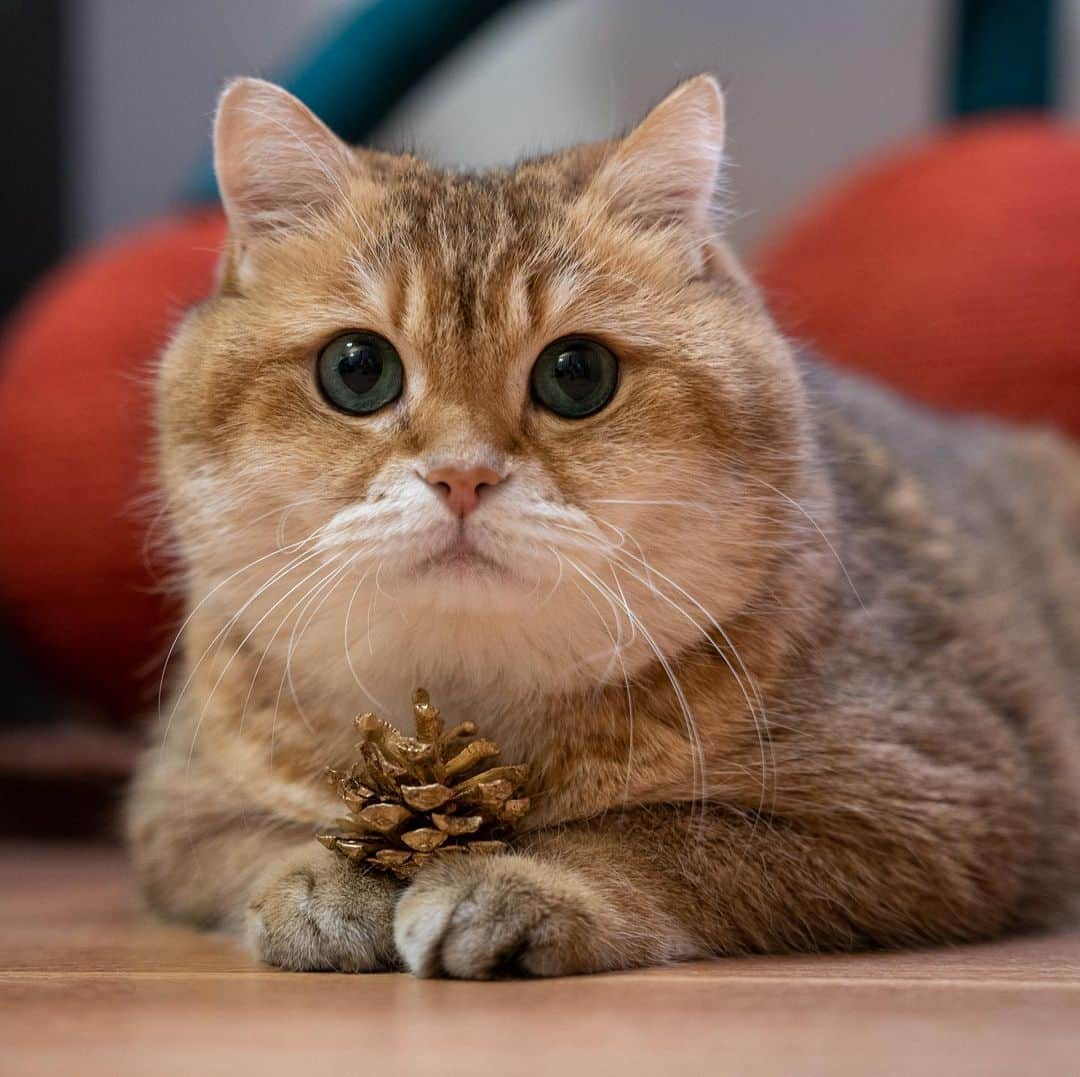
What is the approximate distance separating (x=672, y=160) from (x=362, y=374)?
37 centimetres

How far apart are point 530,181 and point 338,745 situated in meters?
0.54

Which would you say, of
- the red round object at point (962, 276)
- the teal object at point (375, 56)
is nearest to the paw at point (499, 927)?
the red round object at point (962, 276)

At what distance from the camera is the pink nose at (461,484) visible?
1135 millimetres

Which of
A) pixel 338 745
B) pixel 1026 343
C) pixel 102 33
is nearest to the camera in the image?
pixel 338 745

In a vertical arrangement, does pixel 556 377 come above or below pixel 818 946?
above

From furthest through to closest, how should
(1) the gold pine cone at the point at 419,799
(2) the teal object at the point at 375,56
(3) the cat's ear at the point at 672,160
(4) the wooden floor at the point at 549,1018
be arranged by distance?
(2) the teal object at the point at 375,56 → (3) the cat's ear at the point at 672,160 → (1) the gold pine cone at the point at 419,799 → (4) the wooden floor at the point at 549,1018

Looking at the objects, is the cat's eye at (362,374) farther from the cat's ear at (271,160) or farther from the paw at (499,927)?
the paw at (499,927)

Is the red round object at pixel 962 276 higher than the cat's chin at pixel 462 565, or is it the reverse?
the red round object at pixel 962 276

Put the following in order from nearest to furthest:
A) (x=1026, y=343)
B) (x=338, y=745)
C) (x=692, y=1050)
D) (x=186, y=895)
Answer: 1. (x=692, y=1050)
2. (x=338, y=745)
3. (x=186, y=895)
4. (x=1026, y=343)

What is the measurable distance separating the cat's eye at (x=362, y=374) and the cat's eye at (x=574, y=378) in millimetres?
116

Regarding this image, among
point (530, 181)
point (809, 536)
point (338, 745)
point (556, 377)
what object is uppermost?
point (530, 181)

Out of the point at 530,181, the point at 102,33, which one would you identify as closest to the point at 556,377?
the point at 530,181

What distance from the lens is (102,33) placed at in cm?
304

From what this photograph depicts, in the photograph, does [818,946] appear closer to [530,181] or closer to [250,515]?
[250,515]
